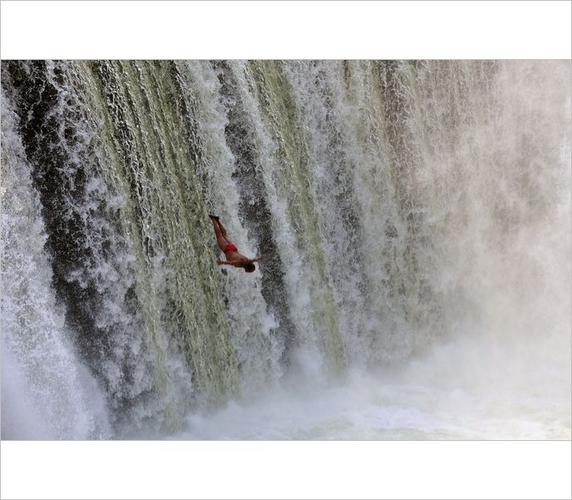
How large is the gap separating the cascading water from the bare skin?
1.6 inches

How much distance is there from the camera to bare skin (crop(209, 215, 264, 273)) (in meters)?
3.63

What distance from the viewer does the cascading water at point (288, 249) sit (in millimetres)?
3240

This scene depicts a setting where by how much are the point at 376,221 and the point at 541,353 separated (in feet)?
3.55

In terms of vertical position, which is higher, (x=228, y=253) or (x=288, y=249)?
(x=228, y=253)

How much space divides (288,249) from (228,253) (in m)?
0.36

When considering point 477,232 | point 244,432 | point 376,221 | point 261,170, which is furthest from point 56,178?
point 477,232

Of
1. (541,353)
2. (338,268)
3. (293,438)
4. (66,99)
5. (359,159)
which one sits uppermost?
(66,99)

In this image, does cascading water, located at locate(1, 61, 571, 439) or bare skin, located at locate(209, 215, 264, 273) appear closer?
cascading water, located at locate(1, 61, 571, 439)

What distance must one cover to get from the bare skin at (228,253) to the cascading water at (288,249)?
0.04m

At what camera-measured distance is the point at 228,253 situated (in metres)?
3.67

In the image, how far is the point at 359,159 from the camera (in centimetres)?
406

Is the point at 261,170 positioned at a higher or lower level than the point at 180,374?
higher

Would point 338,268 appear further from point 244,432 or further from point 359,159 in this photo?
point 244,432
